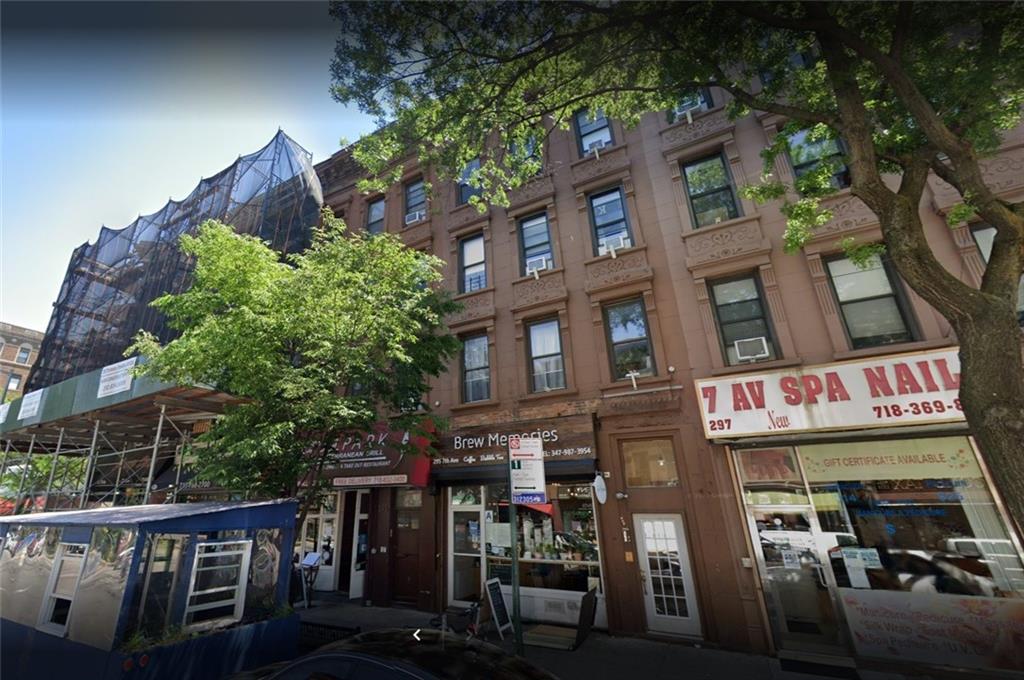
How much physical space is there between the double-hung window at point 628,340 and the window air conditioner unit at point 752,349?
6.06ft

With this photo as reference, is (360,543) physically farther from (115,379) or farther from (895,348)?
(895,348)

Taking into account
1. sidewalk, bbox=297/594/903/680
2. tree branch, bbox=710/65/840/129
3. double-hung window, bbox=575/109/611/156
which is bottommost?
sidewalk, bbox=297/594/903/680

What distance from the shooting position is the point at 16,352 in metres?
39.8

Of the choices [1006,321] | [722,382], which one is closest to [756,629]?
[722,382]

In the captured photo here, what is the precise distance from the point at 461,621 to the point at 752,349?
8822 mm

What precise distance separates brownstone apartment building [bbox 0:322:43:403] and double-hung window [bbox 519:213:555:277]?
5013 centimetres

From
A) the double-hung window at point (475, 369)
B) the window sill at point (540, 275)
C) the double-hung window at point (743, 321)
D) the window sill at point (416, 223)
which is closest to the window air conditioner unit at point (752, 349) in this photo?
the double-hung window at point (743, 321)

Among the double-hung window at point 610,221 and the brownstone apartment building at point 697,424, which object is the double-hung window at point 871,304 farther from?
the double-hung window at point 610,221

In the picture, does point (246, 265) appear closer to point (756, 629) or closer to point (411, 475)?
point (411, 475)

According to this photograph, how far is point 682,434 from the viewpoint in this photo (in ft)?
30.2

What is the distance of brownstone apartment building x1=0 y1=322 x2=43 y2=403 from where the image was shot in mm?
38219

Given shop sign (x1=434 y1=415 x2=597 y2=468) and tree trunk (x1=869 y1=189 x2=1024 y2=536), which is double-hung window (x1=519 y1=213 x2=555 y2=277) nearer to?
shop sign (x1=434 y1=415 x2=597 y2=468)

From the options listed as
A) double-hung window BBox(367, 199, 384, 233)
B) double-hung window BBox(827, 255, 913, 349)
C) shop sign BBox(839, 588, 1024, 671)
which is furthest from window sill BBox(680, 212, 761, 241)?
double-hung window BBox(367, 199, 384, 233)

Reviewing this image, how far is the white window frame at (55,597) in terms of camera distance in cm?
632
